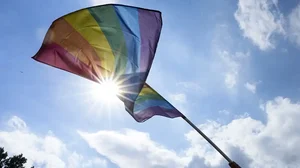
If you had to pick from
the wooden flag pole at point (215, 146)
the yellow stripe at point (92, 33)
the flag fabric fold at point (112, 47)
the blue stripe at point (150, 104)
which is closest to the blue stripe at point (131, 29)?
the flag fabric fold at point (112, 47)

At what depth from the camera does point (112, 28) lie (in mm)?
7527

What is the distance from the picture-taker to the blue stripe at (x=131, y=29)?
7348mm

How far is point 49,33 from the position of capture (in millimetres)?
7094

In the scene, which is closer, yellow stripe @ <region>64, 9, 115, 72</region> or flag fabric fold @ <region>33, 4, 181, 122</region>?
flag fabric fold @ <region>33, 4, 181, 122</region>

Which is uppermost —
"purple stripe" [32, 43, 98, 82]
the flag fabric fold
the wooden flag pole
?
the flag fabric fold

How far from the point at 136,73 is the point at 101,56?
1148mm

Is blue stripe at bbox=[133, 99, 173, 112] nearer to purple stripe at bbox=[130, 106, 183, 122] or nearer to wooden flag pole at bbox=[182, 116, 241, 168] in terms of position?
purple stripe at bbox=[130, 106, 183, 122]

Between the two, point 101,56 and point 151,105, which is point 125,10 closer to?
point 101,56

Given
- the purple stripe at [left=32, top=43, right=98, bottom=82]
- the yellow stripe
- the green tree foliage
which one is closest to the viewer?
the purple stripe at [left=32, top=43, right=98, bottom=82]

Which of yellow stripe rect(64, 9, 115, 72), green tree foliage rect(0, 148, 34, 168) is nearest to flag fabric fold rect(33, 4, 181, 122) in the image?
yellow stripe rect(64, 9, 115, 72)

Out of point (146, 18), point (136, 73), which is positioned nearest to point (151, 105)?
point (136, 73)

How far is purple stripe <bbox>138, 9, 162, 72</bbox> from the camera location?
7.28 m

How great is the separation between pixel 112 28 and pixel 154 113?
2.70 metres

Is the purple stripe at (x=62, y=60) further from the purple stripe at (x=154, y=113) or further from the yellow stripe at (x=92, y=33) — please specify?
the purple stripe at (x=154, y=113)
